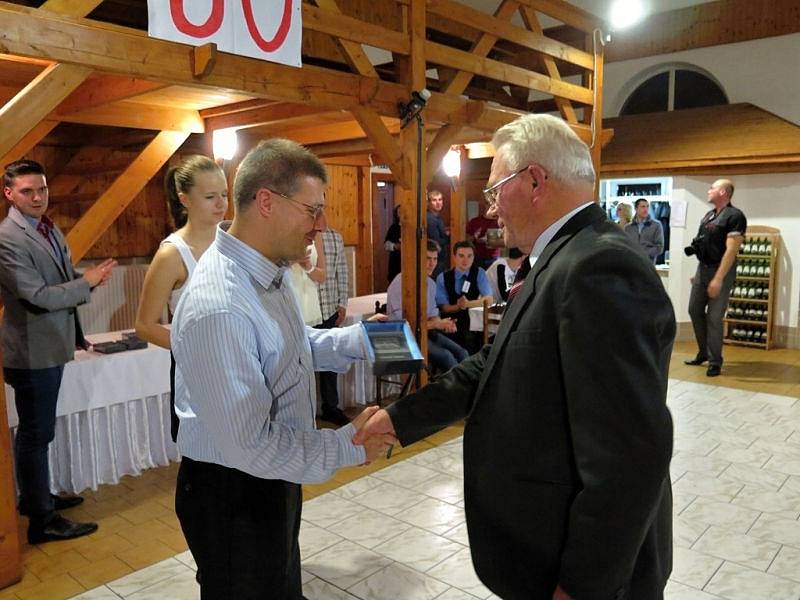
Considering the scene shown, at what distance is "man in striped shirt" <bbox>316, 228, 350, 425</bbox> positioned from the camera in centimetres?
455

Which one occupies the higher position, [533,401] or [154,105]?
[154,105]

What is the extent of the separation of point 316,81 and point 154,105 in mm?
2301

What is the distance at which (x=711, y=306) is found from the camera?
6.25 m

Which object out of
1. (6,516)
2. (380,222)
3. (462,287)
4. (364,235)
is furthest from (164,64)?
(380,222)

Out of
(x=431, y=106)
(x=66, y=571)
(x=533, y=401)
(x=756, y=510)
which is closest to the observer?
(x=533, y=401)

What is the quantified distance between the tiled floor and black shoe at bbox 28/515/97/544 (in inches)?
1.9

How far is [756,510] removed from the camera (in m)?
3.36

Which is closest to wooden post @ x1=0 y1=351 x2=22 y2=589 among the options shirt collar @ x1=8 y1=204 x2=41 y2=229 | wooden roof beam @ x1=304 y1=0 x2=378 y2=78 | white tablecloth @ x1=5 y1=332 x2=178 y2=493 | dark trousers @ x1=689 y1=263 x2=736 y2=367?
white tablecloth @ x1=5 y1=332 x2=178 y2=493

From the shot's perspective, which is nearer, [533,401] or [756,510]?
[533,401]

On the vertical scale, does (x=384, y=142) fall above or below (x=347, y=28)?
below

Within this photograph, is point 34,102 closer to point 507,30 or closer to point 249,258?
point 249,258

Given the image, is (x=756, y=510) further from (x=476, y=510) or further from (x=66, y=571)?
(x=66, y=571)

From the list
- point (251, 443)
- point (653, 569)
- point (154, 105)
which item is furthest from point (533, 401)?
point (154, 105)

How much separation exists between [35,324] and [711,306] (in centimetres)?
576
